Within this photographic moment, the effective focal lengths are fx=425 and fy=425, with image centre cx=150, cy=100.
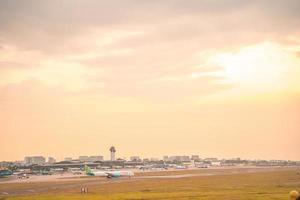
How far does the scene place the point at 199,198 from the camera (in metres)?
67.4

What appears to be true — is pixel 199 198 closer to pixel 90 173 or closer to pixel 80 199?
pixel 80 199

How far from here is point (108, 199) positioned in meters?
69.9

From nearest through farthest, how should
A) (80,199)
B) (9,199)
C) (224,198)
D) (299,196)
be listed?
(299,196) → (224,198) → (80,199) → (9,199)

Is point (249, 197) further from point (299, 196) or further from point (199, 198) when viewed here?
point (299, 196)

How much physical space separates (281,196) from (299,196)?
5023 centimetres

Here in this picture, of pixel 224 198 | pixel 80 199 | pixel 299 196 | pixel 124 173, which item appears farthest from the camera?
pixel 124 173

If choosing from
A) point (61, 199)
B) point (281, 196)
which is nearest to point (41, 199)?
point (61, 199)

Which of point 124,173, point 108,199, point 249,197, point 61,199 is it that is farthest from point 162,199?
point 124,173

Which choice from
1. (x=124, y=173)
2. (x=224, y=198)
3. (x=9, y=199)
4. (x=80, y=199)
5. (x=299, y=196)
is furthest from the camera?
(x=124, y=173)

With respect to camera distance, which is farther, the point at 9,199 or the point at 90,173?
the point at 90,173

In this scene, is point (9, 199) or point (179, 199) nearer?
point (179, 199)

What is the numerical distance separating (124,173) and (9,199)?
9989 centimetres

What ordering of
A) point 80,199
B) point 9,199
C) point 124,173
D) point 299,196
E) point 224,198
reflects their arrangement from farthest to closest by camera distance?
point 124,173 < point 9,199 < point 80,199 < point 224,198 < point 299,196

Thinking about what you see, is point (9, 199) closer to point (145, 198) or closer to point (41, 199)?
point (41, 199)
